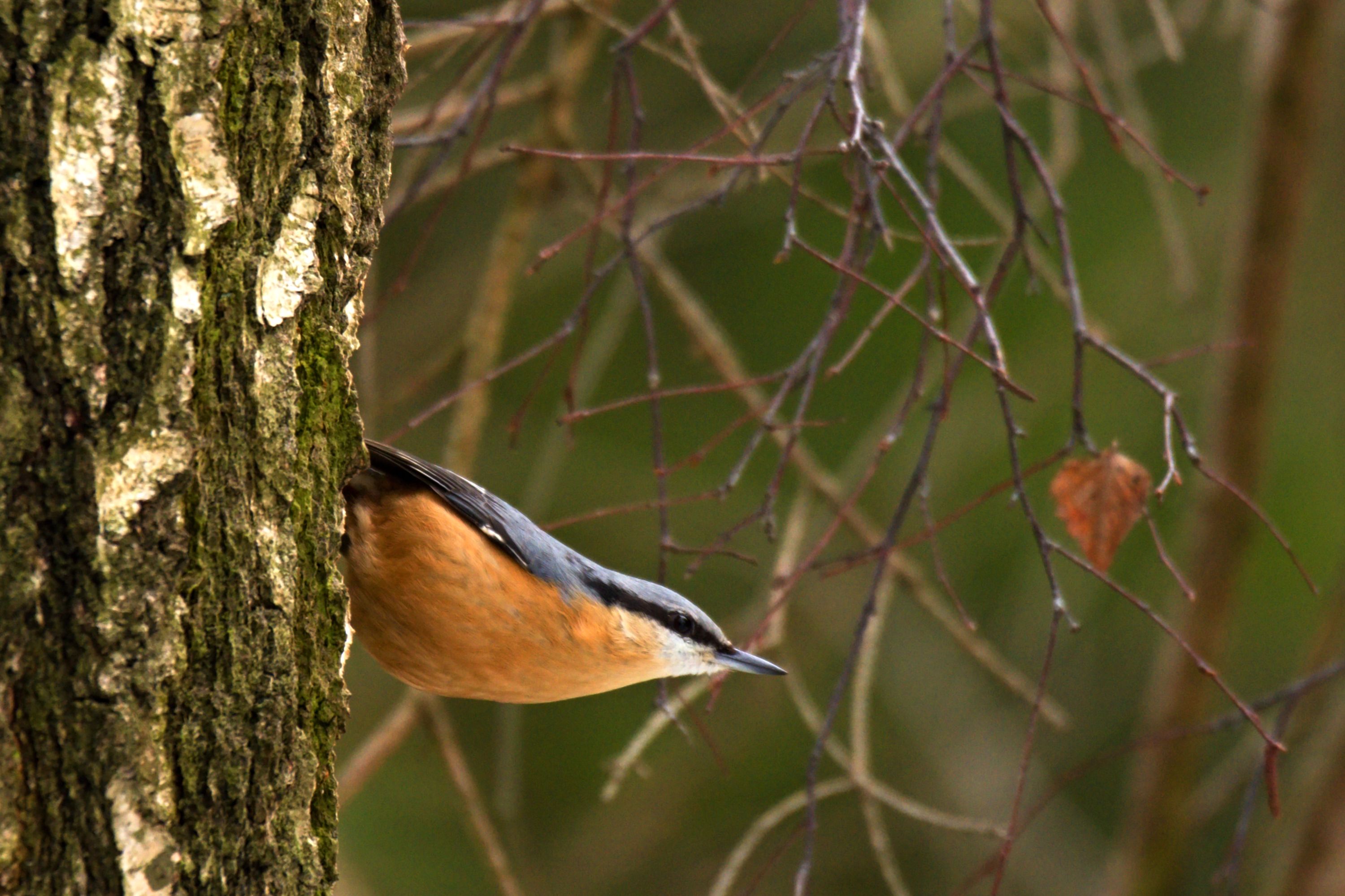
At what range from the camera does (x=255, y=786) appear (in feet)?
4.46

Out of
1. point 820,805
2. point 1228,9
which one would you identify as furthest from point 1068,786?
point 1228,9

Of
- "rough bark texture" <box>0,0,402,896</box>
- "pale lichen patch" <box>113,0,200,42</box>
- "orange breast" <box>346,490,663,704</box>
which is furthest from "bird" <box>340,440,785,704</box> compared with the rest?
"pale lichen patch" <box>113,0,200,42</box>

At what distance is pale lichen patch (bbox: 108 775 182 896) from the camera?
1.22m

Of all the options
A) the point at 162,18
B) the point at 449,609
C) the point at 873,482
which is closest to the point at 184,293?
the point at 162,18

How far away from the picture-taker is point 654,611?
224cm

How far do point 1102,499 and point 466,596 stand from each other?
939mm

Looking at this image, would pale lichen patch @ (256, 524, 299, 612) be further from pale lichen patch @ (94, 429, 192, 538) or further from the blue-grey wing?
the blue-grey wing

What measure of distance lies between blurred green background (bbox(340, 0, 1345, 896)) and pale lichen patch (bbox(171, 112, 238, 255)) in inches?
124

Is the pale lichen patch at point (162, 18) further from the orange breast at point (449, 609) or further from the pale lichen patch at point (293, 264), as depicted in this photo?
the orange breast at point (449, 609)

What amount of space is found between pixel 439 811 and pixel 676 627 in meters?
3.30

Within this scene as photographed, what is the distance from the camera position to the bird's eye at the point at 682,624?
2252 millimetres

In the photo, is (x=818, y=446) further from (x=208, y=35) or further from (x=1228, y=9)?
(x=208, y=35)

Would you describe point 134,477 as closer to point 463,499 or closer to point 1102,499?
point 463,499

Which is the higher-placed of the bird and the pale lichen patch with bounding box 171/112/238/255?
the pale lichen patch with bounding box 171/112/238/255
